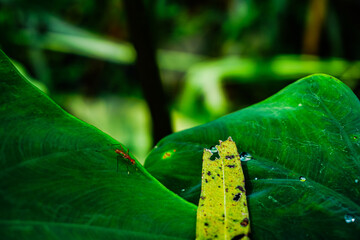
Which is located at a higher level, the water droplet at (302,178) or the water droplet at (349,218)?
the water droplet at (302,178)

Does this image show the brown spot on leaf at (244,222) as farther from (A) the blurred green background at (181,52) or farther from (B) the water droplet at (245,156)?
(A) the blurred green background at (181,52)

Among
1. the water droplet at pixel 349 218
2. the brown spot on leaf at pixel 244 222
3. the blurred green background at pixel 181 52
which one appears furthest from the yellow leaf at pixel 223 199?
the blurred green background at pixel 181 52

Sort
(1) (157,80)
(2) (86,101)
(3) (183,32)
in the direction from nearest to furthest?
1. (1) (157,80)
2. (2) (86,101)
3. (3) (183,32)

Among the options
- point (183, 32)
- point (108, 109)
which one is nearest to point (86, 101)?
point (108, 109)

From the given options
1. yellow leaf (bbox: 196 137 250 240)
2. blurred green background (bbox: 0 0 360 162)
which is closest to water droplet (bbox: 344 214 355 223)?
yellow leaf (bbox: 196 137 250 240)

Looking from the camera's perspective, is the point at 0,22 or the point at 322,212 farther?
the point at 0,22

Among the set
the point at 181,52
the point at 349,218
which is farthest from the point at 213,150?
the point at 181,52

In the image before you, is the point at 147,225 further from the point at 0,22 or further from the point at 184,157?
the point at 0,22
